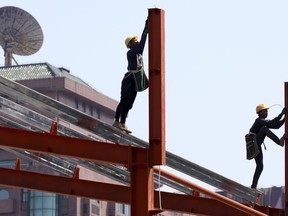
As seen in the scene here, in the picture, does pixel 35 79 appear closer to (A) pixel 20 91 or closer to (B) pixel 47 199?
(B) pixel 47 199

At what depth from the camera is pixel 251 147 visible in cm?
2722

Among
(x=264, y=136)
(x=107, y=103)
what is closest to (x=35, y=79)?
(x=107, y=103)

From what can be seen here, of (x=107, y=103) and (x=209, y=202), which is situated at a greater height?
(x=107, y=103)

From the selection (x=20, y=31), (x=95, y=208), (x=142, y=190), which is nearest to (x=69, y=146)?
(x=142, y=190)

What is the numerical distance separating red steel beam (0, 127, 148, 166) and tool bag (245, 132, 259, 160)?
5650 millimetres

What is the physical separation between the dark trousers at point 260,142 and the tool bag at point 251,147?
99mm

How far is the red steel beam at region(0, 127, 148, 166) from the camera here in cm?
2236

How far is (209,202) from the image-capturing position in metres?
26.6

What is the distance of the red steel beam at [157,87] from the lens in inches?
842

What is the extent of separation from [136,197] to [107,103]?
8653 cm

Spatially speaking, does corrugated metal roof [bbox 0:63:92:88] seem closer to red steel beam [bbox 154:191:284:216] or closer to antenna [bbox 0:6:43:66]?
antenna [bbox 0:6:43:66]

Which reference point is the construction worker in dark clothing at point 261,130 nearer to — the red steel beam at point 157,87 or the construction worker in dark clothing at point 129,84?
the construction worker in dark clothing at point 129,84

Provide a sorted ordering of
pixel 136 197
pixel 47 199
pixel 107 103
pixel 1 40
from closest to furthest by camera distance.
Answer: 1. pixel 136 197
2. pixel 1 40
3. pixel 47 199
4. pixel 107 103

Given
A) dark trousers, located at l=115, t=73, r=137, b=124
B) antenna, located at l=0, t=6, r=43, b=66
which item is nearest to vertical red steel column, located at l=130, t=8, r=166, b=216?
dark trousers, located at l=115, t=73, r=137, b=124
